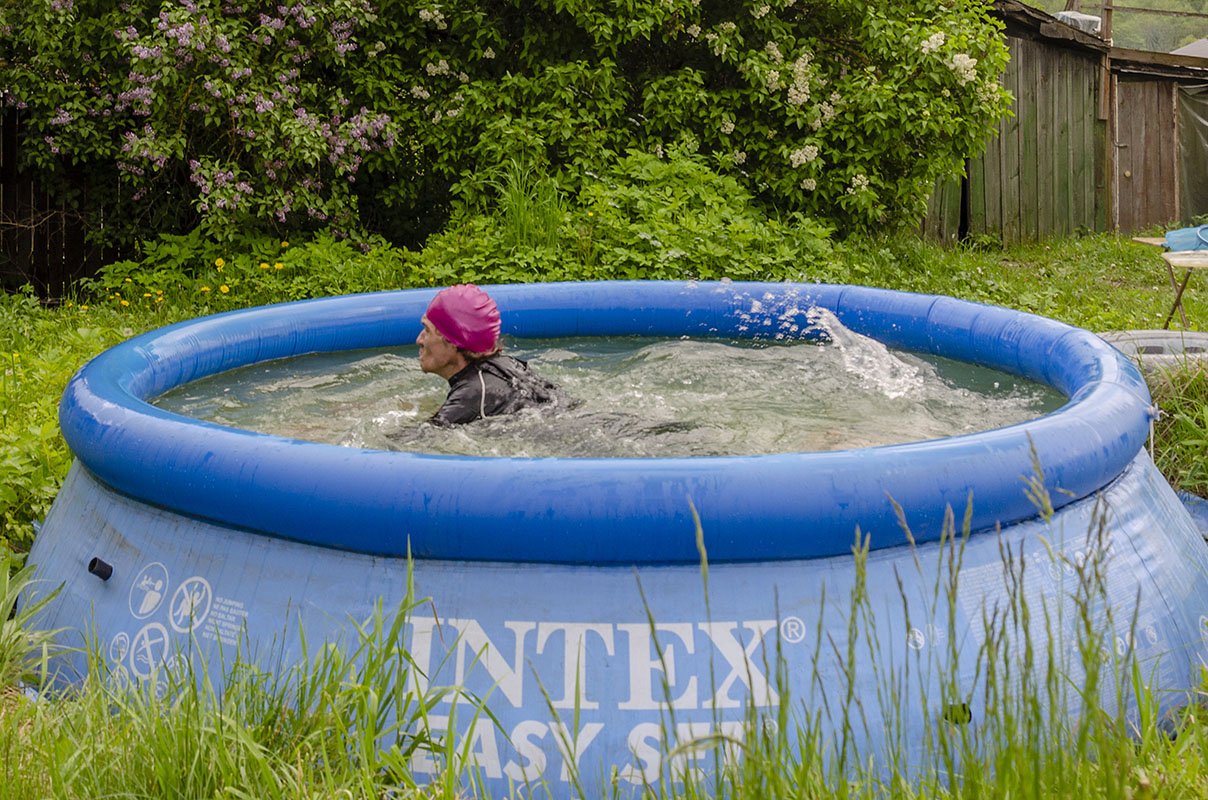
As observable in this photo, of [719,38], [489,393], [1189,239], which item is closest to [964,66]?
[719,38]

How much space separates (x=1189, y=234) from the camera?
258 inches

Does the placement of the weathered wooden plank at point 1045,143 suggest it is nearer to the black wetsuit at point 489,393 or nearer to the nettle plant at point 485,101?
the nettle plant at point 485,101

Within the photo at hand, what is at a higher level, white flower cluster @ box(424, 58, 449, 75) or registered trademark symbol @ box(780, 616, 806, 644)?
white flower cluster @ box(424, 58, 449, 75)

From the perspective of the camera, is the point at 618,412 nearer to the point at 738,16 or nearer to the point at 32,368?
the point at 32,368

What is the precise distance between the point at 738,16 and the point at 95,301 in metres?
5.02

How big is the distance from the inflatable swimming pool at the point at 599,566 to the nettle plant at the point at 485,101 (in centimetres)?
567

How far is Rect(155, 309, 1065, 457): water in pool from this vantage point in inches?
155

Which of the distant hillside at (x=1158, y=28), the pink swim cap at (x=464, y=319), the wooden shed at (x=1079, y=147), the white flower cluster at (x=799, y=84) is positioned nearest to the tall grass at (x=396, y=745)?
the pink swim cap at (x=464, y=319)

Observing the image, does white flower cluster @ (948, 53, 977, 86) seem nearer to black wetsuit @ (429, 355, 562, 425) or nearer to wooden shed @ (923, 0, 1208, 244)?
wooden shed @ (923, 0, 1208, 244)

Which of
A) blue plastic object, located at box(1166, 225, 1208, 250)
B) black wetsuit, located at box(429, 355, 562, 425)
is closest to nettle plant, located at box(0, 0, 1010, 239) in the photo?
blue plastic object, located at box(1166, 225, 1208, 250)

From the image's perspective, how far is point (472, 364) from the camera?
4262 mm

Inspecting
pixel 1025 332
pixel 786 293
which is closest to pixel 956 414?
pixel 1025 332

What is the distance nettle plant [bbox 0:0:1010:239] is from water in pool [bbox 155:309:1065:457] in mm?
3303

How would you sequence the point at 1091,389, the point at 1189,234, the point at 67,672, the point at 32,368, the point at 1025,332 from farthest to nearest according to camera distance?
the point at 1189,234
the point at 32,368
the point at 1025,332
the point at 1091,389
the point at 67,672
